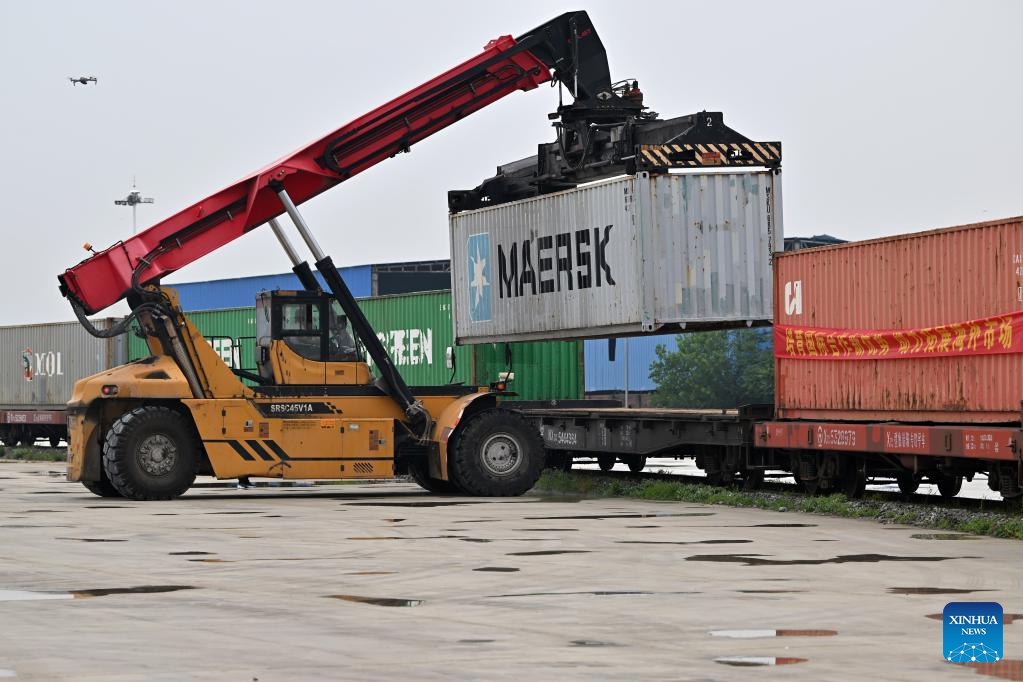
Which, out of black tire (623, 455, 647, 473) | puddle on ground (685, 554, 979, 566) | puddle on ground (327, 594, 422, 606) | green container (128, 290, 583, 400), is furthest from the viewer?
green container (128, 290, 583, 400)

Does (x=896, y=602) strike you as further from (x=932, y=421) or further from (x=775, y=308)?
(x=775, y=308)

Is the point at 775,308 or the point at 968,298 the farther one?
the point at 775,308

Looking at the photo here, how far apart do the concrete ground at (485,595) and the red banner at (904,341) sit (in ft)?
7.15

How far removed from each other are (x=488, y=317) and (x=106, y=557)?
12814 mm

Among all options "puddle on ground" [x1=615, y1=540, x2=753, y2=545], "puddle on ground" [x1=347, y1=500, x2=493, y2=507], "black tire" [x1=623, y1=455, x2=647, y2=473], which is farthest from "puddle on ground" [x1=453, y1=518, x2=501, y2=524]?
"black tire" [x1=623, y1=455, x2=647, y2=473]

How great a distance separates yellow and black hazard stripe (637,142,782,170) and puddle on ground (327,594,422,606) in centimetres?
1174

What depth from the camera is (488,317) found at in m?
26.5

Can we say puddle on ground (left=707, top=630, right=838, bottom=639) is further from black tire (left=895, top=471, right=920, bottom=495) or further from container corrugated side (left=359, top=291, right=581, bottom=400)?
container corrugated side (left=359, top=291, right=581, bottom=400)

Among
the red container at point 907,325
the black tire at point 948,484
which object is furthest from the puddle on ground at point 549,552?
the black tire at point 948,484

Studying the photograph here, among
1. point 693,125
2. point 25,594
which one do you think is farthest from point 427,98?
point 25,594

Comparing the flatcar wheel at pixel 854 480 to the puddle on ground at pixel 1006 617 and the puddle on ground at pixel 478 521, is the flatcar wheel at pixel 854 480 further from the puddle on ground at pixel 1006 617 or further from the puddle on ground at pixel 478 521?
the puddle on ground at pixel 1006 617

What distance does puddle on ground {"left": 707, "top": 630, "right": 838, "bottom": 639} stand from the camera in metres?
9.64

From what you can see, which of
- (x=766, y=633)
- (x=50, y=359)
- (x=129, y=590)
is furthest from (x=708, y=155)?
(x=50, y=359)

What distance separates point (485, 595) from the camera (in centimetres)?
1158
